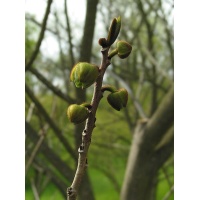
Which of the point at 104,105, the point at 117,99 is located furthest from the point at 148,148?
the point at 104,105

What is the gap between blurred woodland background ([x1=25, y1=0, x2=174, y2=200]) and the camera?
805 mm

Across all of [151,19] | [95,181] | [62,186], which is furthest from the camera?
[95,181]

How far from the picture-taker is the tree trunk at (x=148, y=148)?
79 cm

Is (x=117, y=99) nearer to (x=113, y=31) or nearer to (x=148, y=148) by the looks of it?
(x=113, y=31)

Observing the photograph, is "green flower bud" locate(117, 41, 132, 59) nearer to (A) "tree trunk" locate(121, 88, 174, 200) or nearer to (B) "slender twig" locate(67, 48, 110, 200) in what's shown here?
(B) "slender twig" locate(67, 48, 110, 200)

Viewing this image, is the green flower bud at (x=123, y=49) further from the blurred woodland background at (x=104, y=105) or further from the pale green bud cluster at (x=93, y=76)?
the blurred woodland background at (x=104, y=105)

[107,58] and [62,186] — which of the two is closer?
[107,58]
